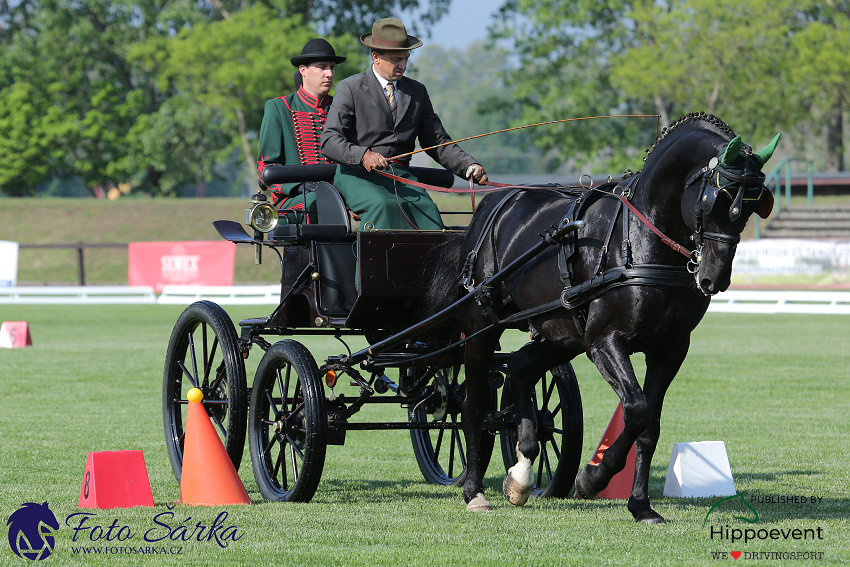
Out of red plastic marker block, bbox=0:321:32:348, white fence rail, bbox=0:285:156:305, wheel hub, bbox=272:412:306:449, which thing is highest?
wheel hub, bbox=272:412:306:449

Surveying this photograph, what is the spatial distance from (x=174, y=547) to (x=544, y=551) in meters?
1.62

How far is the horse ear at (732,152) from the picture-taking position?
4938 mm

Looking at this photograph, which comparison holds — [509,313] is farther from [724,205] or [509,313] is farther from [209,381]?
[209,381]

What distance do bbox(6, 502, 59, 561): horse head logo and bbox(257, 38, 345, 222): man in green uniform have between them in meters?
2.64

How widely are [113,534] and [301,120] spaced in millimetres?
3197

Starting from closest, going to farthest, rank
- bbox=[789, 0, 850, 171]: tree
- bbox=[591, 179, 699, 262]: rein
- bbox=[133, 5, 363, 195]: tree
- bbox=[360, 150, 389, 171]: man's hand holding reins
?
bbox=[591, 179, 699, 262]: rein → bbox=[360, 150, 389, 171]: man's hand holding reins → bbox=[789, 0, 850, 171]: tree → bbox=[133, 5, 363, 195]: tree

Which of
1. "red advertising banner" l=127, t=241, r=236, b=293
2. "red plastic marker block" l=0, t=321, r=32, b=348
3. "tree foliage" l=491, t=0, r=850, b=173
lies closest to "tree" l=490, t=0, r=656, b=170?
"tree foliage" l=491, t=0, r=850, b=173

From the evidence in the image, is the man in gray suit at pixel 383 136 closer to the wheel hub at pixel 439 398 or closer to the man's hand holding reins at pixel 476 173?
the man's hand holding reins at pixel 476 173

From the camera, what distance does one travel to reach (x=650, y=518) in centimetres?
562

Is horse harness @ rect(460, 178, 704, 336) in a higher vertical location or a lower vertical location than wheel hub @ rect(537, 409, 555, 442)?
higher

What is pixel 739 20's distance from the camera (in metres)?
41.8

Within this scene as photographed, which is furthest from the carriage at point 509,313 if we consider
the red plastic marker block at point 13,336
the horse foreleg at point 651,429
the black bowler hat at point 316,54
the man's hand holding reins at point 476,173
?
the red plastic marker block at point 13,336

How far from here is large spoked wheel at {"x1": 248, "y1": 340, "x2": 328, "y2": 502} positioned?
6.20 meters

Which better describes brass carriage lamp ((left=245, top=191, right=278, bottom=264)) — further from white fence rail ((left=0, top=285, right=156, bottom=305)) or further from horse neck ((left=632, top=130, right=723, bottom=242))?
white fence rail ((left=0, top=285, right=156, bottom=305))
